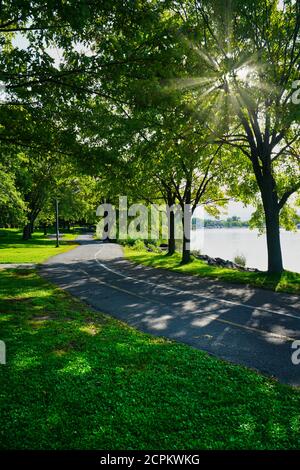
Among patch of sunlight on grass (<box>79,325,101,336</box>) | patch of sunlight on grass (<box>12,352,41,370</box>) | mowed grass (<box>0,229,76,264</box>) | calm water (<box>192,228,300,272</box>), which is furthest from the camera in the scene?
calm water (<box>192,228,300,272</box>)

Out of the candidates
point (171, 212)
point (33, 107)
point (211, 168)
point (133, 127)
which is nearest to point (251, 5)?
point (133, 127)

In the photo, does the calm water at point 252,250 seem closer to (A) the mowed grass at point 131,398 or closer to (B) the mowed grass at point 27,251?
(B) the mowed grass at point 27,251

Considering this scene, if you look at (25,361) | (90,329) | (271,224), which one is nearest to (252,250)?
(271,224)

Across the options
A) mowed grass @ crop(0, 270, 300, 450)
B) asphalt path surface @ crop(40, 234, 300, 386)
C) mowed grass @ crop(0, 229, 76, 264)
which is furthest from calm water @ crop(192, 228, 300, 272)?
mowed grass @ crop(0, 270, 300, 450)

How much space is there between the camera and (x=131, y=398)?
5.00 m

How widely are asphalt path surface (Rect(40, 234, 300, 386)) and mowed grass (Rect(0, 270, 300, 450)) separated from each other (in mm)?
853

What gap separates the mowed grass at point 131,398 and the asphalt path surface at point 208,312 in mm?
853

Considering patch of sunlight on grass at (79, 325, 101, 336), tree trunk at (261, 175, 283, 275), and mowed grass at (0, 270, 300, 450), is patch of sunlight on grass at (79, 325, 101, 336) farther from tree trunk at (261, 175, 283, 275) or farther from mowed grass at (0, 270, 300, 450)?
tree trunk at (261, 175, 283, 275)

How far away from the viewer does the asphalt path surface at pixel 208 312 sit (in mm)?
7172

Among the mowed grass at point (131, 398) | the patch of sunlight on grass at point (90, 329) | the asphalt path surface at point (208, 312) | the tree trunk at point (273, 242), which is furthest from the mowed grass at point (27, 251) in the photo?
the mowed grass at point (131, 398)

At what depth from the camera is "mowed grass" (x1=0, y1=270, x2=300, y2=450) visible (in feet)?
13.4

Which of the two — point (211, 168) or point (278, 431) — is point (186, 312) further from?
point (211, 168)

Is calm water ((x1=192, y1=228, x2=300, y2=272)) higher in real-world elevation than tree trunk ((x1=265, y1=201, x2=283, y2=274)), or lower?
lower

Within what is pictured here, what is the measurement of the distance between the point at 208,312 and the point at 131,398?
19.5ft
